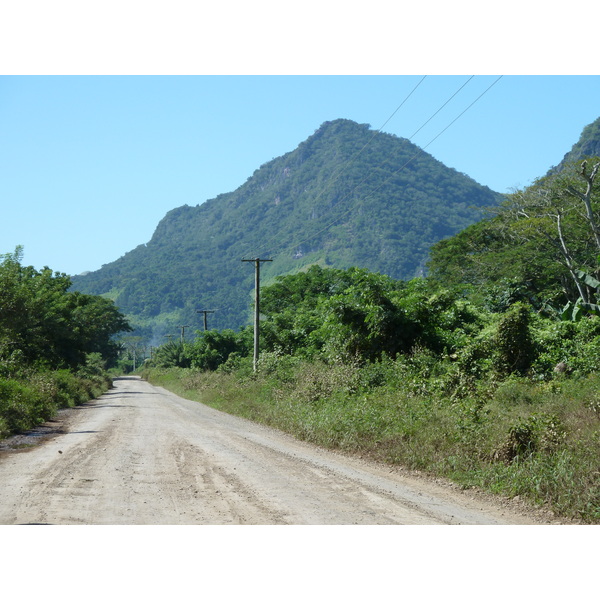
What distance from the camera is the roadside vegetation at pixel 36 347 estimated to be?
18.6 metres

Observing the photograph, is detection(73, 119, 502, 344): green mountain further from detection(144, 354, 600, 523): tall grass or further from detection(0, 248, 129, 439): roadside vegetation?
detection(144, 354, 600, 523): tall grass

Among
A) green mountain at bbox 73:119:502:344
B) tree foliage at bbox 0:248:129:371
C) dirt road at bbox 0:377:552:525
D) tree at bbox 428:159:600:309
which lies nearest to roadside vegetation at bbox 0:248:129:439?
tree foliage at bbox 0:248:129:371

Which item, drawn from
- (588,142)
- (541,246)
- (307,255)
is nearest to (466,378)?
(541,246)

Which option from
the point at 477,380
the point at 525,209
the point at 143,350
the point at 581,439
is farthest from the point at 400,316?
the point at 143,350

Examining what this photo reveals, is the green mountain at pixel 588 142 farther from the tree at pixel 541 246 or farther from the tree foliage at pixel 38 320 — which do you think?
the tree foliage at pixel 38 320

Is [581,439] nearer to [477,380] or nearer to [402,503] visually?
[402,503]

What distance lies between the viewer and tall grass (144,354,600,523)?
8.24 metres

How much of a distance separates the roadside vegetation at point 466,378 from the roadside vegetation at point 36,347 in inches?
280

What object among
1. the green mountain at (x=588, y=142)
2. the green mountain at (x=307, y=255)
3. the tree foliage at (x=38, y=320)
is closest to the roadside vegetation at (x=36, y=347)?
the tree foliage at (x=38, y=320)

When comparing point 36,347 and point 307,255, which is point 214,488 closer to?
point 36,347

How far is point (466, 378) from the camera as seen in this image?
15.1 meters

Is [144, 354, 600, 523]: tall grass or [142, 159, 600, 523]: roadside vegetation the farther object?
[142, 159, 600, 523]: roadside vegetation

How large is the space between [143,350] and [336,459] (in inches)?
6120

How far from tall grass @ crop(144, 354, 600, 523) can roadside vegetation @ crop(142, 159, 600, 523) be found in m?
0.03
